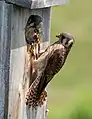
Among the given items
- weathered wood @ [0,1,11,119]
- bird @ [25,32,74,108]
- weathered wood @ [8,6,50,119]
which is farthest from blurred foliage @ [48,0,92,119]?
weathered wood @ [0,1,11,119]

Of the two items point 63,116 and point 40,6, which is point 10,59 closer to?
point 40,6

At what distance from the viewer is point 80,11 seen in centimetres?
1568

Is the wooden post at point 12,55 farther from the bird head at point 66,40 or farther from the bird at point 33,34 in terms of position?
the bird head at point 66,40

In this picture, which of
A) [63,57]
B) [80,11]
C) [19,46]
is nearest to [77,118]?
[63,57]

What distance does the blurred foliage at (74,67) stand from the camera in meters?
8.44

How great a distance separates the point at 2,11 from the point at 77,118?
2.50 m

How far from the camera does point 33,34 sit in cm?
422

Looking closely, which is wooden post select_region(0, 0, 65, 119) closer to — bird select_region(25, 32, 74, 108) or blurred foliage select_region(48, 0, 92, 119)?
bird select_region(25, 32, 74, 108)

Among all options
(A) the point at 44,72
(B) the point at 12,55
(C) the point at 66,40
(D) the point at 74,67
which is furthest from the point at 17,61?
(D) the point at 74,67

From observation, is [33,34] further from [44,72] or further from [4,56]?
[4,56]

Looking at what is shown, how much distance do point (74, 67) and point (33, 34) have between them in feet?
24.0

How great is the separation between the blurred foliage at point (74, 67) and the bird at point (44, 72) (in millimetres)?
2001

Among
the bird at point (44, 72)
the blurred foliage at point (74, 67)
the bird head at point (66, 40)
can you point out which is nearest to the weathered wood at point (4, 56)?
the bird at point (44, 72)

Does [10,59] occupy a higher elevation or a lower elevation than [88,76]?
higher
